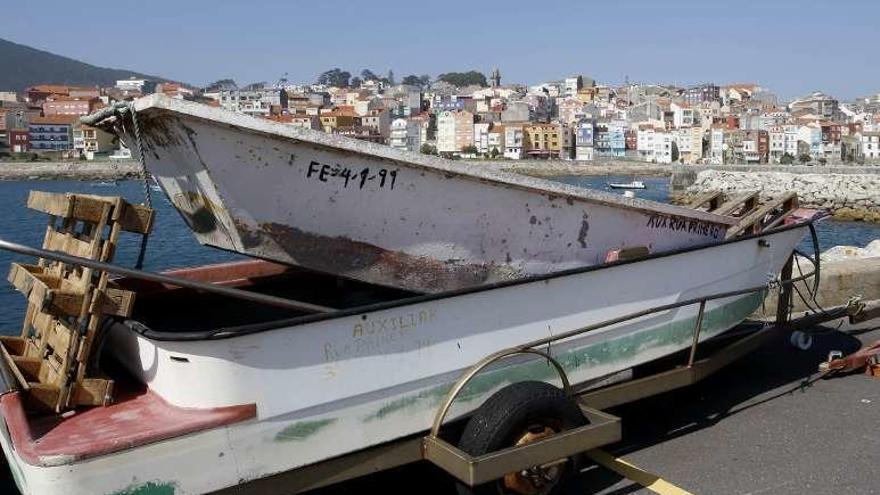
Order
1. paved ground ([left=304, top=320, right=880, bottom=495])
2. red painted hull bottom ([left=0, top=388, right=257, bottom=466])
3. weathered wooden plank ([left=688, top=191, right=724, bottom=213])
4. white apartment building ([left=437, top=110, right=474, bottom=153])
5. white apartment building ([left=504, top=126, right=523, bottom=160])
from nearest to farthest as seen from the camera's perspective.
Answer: red painted hull bottom ([left=0, top=388, right=257, bottom=466])
paved ground ([left=304, top=320, right=880, bottom=495])
weathered wooden plank ([left=688, top=191, right=724, bottom=213])
white apartment building ([left=504, top=126, right=523, bottom=160])
white apartment building ([left=437, top=110, right=474, bottom=153])

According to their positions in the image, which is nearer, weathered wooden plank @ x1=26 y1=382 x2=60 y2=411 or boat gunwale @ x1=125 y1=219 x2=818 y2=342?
boat gunwale @ x1=125 y1=219 x2=818 y2=342

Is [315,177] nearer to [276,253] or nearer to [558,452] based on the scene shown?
[276,253]

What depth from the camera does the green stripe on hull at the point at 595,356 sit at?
392cm

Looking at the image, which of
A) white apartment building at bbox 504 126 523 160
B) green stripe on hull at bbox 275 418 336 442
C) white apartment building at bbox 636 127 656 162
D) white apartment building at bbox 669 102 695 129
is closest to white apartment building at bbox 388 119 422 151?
white apartment building at bbox 504 126 523 160

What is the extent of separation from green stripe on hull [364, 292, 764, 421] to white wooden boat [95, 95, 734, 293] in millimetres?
608

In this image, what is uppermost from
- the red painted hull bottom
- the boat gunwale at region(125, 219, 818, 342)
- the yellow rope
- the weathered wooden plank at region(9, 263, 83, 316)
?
the weathered wooden plank at region(9, 263, 83, 316)

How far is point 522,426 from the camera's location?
3.91 meters

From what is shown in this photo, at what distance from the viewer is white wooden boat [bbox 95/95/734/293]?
3.87 metres

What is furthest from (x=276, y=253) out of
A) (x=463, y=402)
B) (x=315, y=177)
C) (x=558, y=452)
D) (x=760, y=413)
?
(x=760, y=413)

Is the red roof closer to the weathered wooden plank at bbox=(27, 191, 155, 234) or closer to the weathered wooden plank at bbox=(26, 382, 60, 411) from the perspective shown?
the weathered wooden plank at bbox=(27, 191, 155, 234)

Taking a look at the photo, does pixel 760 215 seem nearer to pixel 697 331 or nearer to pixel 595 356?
pixel 697 331

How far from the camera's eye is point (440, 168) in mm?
4242

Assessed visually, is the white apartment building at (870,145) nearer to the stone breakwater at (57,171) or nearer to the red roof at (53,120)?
the stone breakwater at (57,171)

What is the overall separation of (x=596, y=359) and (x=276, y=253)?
1.93m
